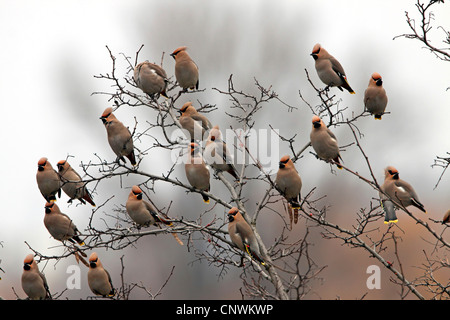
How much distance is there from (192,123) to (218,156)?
72cm

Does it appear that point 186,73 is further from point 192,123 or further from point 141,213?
point 141,213

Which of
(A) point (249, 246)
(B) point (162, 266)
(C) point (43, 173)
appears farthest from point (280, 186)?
(B) point (162, 266)

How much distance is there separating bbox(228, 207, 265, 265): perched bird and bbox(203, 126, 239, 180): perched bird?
682 millimetres

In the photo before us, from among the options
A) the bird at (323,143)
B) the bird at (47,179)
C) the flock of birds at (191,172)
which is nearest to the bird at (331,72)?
the flock of birds at (191,172)

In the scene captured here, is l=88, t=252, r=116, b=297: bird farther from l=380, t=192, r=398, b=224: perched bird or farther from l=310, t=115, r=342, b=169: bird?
l=380, t=192, r=398, b=224: perched bird

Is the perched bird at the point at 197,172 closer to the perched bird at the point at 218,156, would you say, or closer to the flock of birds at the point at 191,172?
the flock of birds at the point at 191,172

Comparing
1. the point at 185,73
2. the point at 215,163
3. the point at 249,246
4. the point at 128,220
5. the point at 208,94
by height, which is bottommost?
the point at 249,246

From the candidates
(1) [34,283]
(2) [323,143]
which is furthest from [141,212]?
(2) [323,143]

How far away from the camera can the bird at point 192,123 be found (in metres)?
7.97

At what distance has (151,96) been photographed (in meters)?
7.54
